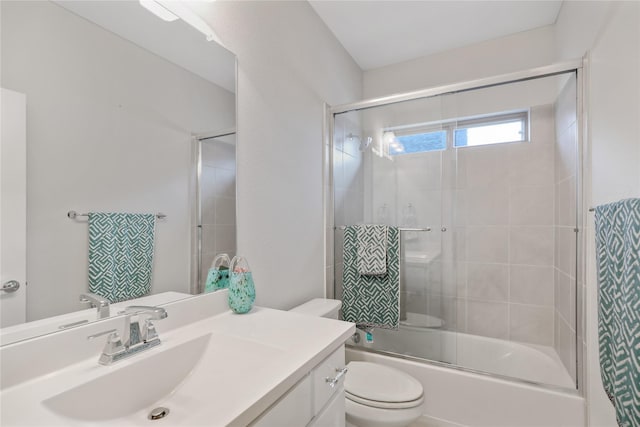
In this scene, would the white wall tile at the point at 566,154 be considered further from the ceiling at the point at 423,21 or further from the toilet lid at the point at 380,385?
the toilet lid at the point at 380,385

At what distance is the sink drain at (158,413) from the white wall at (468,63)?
261cm

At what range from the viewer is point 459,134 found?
2068 millimetres

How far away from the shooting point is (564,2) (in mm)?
1854

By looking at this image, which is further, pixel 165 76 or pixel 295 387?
pixel 165 76

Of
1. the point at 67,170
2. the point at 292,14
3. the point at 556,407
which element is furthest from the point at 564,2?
the point at 67,170

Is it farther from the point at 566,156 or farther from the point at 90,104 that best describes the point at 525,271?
the point at 90,104

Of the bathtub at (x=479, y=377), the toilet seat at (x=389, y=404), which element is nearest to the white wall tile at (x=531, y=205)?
the bathtub at (x=479, y=377)

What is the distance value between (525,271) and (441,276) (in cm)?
68

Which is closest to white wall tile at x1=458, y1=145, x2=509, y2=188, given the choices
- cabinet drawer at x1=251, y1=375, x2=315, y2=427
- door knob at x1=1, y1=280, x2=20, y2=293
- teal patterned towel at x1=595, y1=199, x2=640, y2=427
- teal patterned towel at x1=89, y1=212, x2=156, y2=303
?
teal patterned towel at x1=595, y1=199, x2=640, y2=427

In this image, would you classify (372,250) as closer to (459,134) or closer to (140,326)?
(459,134)

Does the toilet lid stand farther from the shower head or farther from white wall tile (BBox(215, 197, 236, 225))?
the shower head

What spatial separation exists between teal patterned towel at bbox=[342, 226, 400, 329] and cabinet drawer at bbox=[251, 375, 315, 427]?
114 centimetres

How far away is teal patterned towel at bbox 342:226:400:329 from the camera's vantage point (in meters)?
1.90

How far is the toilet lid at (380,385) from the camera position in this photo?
139 centimetres
